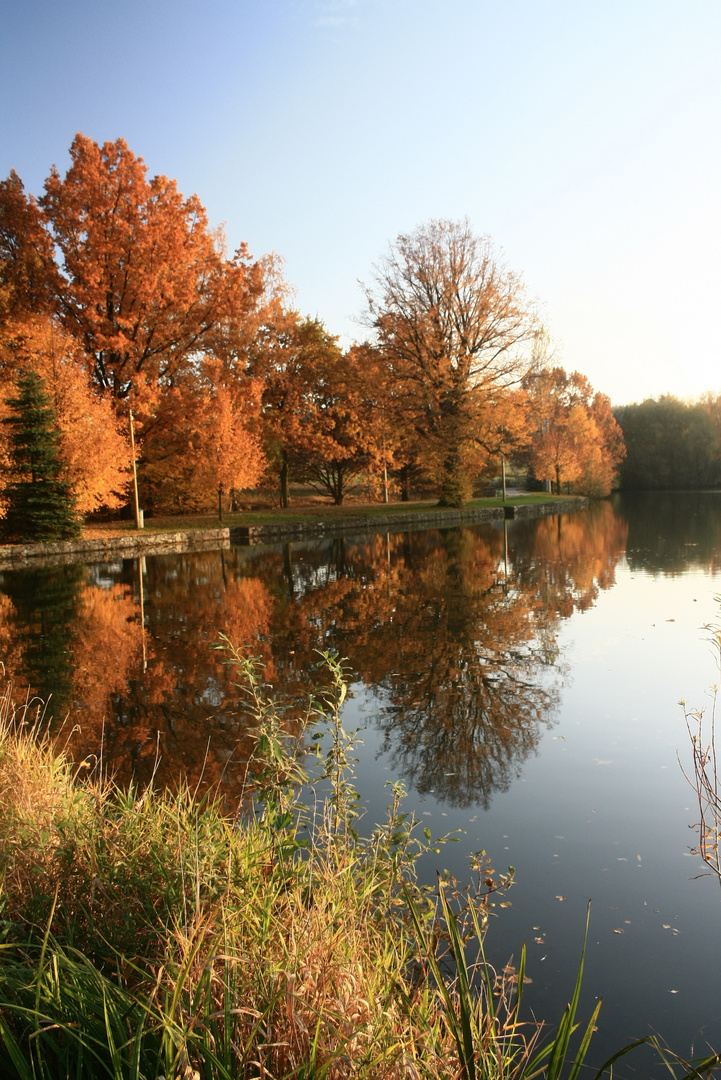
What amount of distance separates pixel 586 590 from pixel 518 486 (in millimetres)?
53284

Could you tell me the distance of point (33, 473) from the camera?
22781 mm

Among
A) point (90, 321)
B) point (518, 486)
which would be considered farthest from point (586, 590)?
point (518, 486)

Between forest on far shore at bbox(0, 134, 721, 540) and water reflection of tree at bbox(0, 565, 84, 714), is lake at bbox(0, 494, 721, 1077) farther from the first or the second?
forest on far shore at bbox(0, 134, 721, 540)

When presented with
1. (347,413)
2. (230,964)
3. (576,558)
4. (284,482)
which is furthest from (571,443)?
(230,964)

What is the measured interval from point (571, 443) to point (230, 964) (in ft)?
170

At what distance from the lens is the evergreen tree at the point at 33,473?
74.1 ft

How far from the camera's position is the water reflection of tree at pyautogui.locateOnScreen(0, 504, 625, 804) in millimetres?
5660

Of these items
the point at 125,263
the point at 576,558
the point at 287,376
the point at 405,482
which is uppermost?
the point at 125,263

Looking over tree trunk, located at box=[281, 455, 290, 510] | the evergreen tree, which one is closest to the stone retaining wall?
the evergreen tree

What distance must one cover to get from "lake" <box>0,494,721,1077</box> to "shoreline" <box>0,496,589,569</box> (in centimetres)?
639

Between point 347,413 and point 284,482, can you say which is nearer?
point 347,413

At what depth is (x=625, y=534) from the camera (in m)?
25.0

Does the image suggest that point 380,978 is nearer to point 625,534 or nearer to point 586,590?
point 586,590

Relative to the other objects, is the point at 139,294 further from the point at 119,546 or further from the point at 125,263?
the point at 119,546
